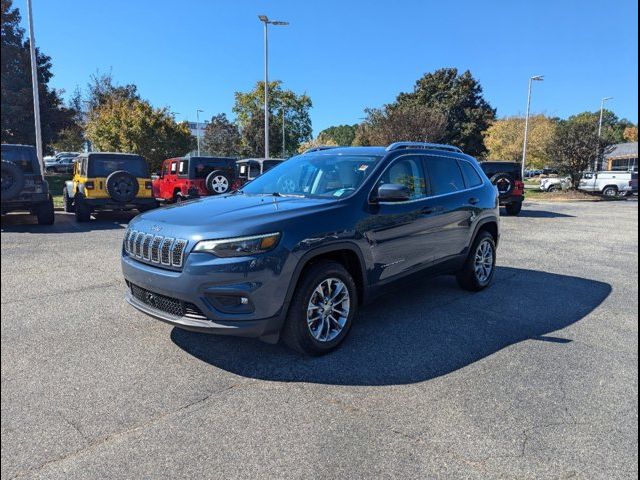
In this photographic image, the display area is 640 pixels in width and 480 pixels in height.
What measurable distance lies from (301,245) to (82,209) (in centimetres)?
996

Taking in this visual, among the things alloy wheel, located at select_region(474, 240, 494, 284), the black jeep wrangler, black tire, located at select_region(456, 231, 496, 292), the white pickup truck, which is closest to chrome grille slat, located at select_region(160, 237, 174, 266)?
black tire, located at select_region(456, 231, 496, 292)

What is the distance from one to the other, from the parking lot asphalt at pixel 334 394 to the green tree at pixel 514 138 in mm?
38980

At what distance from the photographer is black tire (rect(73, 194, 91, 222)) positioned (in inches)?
448

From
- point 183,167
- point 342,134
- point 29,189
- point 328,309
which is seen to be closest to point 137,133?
point 183,167

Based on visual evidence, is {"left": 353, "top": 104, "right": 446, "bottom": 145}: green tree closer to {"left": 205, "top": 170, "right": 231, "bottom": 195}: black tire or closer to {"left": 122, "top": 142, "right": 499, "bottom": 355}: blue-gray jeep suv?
{"left": 205, "top": 170, "right": 231, "bottom": 195}: black tire

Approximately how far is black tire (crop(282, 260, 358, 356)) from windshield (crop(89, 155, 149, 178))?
387 inches

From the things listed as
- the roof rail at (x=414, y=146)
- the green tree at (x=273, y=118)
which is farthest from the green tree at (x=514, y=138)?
the roof rail at (x=414, y=146)

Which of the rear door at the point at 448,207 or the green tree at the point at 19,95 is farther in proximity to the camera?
the green tree at the point at 19,95

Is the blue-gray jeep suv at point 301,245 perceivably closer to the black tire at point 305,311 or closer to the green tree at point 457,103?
the black tire at point 305,311

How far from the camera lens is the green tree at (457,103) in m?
38.1

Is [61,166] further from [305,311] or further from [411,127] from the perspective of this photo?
[305,311]

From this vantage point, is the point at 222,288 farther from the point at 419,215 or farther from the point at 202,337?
the point at 419,215

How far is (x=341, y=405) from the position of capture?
2979mm

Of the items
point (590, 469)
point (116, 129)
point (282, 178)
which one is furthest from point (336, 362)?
point (116, 129)
